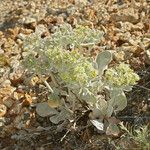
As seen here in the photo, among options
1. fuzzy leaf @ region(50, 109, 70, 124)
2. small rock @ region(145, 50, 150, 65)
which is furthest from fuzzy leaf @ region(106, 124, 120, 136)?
small rock @ region(145, 50, 150, 65)

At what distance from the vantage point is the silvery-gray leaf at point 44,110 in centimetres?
304

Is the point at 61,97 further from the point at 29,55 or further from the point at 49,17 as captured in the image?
the point at 49,17

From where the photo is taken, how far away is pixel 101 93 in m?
3.13

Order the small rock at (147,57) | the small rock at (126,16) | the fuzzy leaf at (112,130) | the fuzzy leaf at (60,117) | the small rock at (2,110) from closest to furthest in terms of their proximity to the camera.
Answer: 1. the fuzzy leaf at (112,130)
2. the fuzzy leaf at (60,117)
3. the small rock at (2,110)
4. the small rock at (147,57)
5. the small rock at (126,16)

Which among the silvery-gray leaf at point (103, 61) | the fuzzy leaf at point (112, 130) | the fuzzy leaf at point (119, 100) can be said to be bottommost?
the fuzzy leaf at point (112, 130)

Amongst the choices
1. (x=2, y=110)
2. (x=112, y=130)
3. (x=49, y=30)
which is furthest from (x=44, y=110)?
(x=49, y=30)

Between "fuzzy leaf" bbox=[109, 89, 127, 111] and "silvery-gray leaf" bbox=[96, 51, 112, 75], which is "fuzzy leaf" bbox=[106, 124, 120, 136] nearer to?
"fuzzy leaf" bbox=[109, 89, 127, 111]

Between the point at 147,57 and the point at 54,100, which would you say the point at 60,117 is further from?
the point at 147,57

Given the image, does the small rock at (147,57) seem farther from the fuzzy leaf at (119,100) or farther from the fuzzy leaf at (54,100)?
the fuzzy leaf at (54,100)

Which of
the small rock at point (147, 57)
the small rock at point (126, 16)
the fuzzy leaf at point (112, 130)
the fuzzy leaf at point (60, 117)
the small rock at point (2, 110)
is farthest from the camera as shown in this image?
the small rock at point (126, 16)

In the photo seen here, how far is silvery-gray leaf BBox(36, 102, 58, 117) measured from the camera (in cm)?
304

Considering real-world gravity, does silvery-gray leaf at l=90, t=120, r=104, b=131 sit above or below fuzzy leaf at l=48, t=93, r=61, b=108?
below

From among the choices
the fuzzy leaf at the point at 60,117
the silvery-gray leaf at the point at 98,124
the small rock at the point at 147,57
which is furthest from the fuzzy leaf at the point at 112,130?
the small rock at the point at 147,57

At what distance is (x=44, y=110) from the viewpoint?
120 inches
